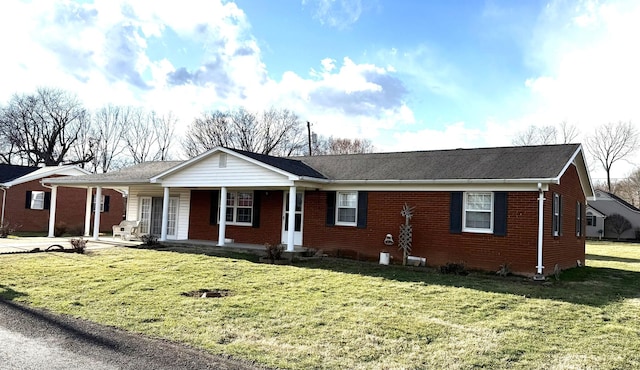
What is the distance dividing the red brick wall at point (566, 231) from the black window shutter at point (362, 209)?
5.45m

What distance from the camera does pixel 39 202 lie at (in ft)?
91.8

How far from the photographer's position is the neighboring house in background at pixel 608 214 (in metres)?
42.2

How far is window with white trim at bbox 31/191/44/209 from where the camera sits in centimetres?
2777

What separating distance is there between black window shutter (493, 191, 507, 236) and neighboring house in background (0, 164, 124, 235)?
21866mm

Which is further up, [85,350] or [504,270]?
[504,270]

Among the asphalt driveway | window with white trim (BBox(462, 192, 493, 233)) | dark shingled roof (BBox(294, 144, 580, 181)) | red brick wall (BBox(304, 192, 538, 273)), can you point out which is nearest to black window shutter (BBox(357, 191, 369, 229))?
red brick wall (BBox(304, 192, 538, 273))

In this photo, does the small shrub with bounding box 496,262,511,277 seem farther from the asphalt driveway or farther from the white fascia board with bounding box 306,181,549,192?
the asphalt driveway

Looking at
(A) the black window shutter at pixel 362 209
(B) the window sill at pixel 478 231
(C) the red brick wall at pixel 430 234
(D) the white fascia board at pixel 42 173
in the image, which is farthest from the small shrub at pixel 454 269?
(D) the white fascia board at pixel 42 173

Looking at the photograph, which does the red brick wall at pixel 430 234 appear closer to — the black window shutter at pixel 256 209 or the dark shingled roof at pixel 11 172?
the black window shutter at pixel 256 209

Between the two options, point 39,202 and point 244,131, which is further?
point 244,131

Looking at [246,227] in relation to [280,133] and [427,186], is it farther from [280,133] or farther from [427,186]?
[280,133]

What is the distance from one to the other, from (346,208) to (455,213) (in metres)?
3.93

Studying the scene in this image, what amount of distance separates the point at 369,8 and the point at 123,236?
14.1 m

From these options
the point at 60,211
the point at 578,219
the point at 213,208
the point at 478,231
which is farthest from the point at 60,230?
the point at 578,219
